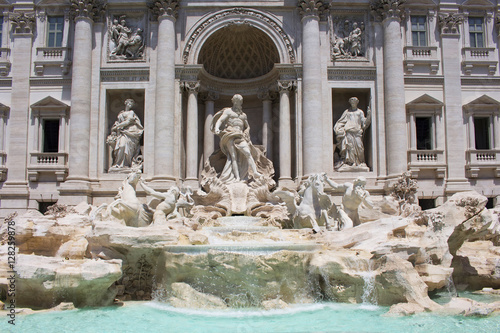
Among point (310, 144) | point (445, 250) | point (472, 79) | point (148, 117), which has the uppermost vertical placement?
point (472, 79)

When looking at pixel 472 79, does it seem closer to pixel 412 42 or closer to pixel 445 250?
pixel 412 42

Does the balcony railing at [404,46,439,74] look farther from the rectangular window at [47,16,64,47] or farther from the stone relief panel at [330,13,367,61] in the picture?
the rectangular window at [47,16,64,47]

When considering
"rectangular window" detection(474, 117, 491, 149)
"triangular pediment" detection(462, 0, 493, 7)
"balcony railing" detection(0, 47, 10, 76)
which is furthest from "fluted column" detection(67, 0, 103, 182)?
"rectangular window" detection(474, 117, 491, 149)

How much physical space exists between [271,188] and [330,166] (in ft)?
9.00

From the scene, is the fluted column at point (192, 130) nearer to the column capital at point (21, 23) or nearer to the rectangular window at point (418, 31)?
the column capital at point (21, 23)

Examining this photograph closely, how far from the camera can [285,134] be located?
21.0 meters

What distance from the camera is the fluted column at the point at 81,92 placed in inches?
796

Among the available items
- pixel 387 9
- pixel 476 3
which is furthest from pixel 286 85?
pixel 476 3

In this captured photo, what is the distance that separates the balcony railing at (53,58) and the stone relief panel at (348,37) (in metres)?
11.9

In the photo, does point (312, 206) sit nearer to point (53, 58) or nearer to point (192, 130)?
point (192, 130)

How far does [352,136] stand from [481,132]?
6.43 metres

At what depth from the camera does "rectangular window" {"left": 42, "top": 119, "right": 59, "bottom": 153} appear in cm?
2183

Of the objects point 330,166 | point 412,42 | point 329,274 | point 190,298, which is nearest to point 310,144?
point 330,166

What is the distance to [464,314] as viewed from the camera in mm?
10695
